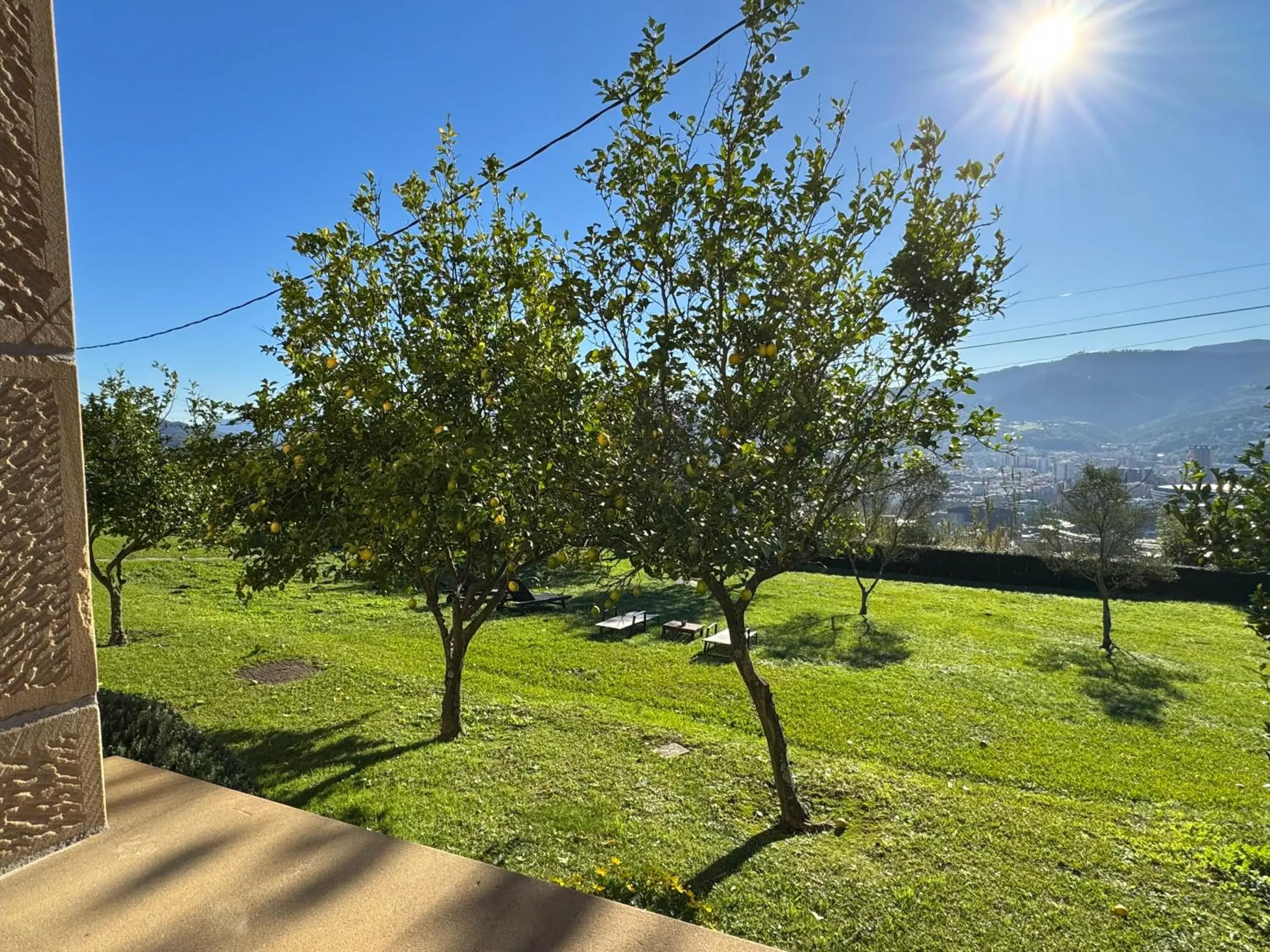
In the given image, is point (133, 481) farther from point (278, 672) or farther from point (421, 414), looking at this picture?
point (421, 414)

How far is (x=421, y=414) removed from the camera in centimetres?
600

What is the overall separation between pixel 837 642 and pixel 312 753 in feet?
33.5

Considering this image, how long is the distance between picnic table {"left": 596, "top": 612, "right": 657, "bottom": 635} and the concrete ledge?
40.6ft

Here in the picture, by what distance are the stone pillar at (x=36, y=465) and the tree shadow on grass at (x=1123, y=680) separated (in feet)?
39.9

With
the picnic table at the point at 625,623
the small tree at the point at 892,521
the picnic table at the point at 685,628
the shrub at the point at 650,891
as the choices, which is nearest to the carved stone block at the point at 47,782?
the shrub at the point at 650,891

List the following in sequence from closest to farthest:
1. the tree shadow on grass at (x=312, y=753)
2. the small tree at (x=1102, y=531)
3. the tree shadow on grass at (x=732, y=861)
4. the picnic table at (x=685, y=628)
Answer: the tree shadow on grass at (x=732, y=861) → the tree shadow on grass at (x=312, y=753) → the picnic table at (x=685, y=628) → the small tree at (x=1102, y=531)

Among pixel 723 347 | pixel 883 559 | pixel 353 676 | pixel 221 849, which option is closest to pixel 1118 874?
pixel 723 347

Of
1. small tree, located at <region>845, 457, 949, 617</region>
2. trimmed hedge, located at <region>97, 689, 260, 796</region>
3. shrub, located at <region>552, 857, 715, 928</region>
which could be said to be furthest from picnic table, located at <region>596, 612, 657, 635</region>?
trimmed hedge, located at <region>97, 689, 260, 796</region>

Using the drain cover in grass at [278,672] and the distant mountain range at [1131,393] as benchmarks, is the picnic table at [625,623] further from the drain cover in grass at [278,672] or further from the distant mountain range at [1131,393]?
the distant mountain range at [1131,393]

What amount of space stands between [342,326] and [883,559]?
1578 cm

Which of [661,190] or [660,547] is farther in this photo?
[661,190]

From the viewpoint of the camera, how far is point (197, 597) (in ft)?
56.7

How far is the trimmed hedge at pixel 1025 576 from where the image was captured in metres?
20.3

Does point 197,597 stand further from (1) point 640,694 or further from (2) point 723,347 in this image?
(2) point 723,347
